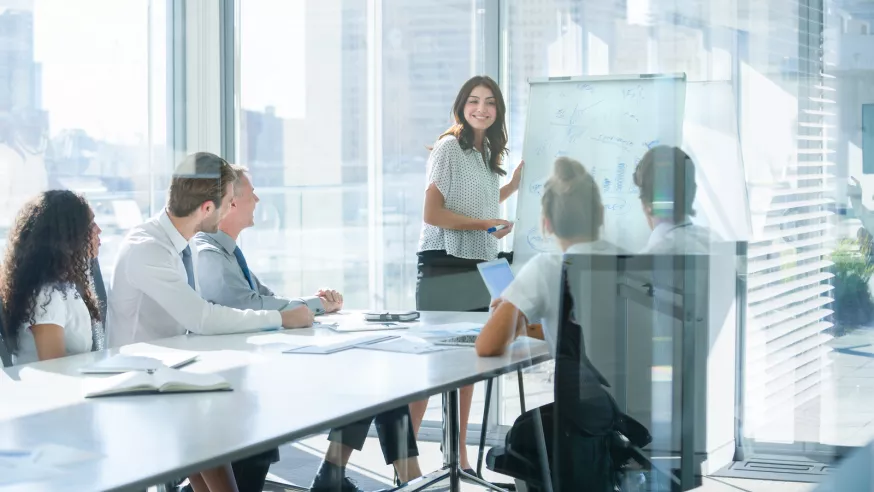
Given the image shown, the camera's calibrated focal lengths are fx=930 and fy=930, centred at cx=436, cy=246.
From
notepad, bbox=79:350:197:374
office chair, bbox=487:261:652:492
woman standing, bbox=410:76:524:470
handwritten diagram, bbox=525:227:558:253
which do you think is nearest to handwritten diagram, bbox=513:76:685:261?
handwritten diagram, bbox=525:227:558:253

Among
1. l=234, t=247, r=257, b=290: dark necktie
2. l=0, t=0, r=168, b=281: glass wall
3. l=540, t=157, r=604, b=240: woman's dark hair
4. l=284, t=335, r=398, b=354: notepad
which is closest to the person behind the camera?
l=540, t=157, r=604, b=240: woman's dark hair

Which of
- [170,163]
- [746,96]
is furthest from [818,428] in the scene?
[170,163]

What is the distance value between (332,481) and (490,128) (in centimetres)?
182

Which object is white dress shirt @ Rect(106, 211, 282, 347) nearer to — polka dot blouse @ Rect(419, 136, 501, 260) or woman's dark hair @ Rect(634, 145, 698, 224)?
polka dot blouse @ Rect(419, 136, 501, 260)

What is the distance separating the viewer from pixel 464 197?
397 cm

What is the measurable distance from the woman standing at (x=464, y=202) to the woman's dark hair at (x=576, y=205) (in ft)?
5.16

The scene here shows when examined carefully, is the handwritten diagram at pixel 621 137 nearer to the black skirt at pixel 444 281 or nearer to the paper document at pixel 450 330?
the paper document at pixel 450 330

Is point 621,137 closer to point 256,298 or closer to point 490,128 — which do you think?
point 256,298

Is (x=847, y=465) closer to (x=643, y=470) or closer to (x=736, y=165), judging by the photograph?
(x=643, y=470)

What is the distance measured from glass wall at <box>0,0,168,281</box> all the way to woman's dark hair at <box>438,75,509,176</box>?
66.3 inches

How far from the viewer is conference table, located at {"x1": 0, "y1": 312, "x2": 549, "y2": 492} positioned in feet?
5.00

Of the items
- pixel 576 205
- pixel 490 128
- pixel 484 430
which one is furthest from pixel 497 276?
pixel 490 128

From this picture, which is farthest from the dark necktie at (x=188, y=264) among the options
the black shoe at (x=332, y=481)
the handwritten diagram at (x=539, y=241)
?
the handwritten diagram at (x=539, y=241)

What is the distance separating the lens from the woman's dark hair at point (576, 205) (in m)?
2.10
